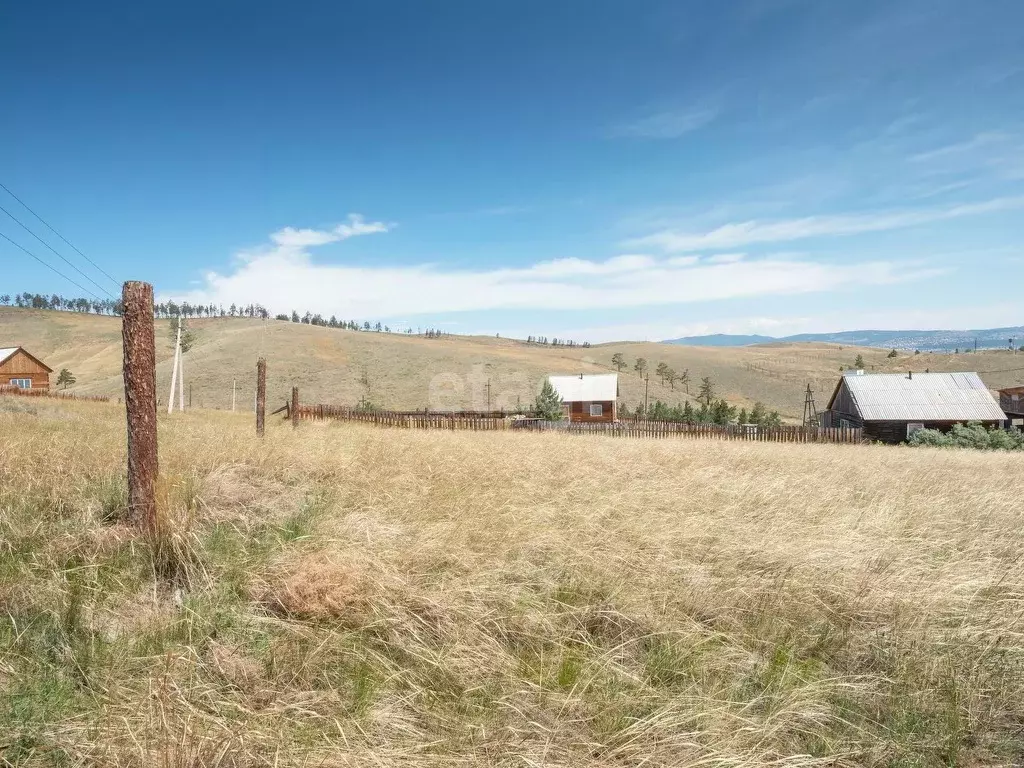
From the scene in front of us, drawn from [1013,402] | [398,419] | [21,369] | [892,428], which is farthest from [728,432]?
[21,369]

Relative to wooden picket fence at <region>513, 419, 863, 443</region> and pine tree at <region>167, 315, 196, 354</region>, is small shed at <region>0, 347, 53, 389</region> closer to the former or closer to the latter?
pine tree at <region>167, 315, 196, 354</region>

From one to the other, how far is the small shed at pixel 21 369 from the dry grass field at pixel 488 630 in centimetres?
5831

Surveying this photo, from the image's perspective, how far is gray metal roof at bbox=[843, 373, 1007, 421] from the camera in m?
33.2

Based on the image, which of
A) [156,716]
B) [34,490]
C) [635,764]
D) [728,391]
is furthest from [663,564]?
[728,391]

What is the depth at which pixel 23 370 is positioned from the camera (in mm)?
50219

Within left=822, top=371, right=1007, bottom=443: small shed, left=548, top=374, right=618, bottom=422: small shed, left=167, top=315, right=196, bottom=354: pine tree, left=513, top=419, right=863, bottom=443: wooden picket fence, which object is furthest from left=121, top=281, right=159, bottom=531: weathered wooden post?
left=548, top=374, right=618, bottom=422: small shed

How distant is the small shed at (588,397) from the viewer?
47.0 meters

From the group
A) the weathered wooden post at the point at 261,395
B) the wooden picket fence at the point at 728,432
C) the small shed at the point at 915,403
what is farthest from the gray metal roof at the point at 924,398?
the weathered wooden post at the point at 261,395

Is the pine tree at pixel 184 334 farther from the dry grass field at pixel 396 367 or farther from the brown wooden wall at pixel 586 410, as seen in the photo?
the brown wooden wall at pixel 586 410

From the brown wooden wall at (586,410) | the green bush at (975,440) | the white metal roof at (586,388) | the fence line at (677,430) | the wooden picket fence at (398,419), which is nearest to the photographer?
the green bush at (975,440)

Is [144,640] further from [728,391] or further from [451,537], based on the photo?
[728,391]

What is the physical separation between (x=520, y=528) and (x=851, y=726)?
2.74 m

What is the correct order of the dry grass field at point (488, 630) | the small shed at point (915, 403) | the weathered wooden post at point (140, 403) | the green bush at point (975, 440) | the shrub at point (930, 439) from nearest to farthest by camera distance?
the dry grass field at point (488, 630)
the weathered wooden post at point (140, 403)
the green bush at point (975, 440)
the shrub at point (930, 439)
the small shed at point (915, 403)

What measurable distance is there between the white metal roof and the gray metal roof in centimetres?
1790
